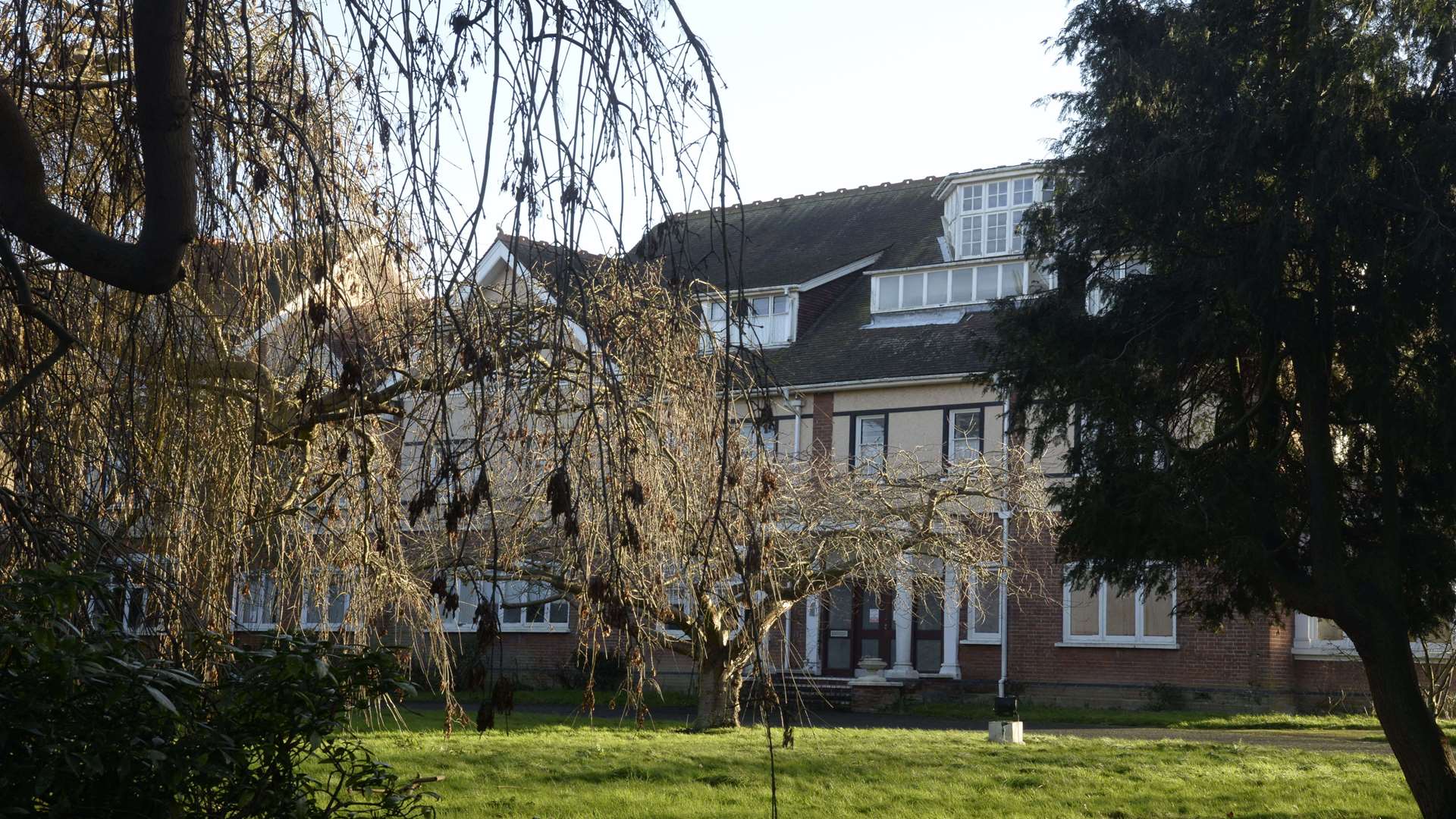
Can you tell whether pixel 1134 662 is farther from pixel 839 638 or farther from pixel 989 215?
pixel 989 215

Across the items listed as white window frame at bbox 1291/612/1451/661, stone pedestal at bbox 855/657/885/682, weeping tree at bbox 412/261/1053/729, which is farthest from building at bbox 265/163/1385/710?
weeping tree at bbox 412/261/1053/729

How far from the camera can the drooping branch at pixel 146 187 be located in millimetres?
3566

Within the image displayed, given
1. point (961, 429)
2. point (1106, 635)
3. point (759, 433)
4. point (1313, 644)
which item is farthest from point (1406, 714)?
point (961, 429)

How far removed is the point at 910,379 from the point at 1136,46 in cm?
1481

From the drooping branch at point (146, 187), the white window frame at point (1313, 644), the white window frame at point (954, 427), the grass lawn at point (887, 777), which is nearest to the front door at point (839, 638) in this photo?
the white window frame at point (954, 427)

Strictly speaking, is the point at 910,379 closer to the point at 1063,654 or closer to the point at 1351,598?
the point at 1063,654

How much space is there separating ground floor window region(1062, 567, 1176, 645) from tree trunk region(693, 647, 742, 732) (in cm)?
842

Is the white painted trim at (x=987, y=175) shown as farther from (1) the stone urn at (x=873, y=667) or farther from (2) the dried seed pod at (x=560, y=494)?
(2) the dried seed pod at (x=560, y=494)

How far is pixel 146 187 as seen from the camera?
369 centimetres

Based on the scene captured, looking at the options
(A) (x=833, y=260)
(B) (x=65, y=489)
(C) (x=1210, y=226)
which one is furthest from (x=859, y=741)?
(A) (x=833, y=260)

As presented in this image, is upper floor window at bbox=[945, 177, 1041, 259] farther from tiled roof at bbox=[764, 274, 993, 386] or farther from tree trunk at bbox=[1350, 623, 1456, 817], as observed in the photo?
tree trunk at bbox=[1350, 623, 1456, 817]

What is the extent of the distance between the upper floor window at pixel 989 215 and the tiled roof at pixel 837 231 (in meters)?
0.80

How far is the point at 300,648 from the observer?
4.73 m

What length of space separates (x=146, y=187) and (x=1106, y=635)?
23.0 metres
